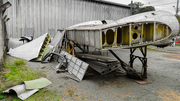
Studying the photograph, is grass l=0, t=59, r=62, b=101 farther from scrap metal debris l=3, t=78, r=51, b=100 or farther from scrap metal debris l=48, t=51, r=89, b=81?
scrap metal debris l=48, t=51, r=89, b=81

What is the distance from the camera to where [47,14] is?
19188 millimetres

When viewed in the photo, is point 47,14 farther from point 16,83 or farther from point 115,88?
point 115,88

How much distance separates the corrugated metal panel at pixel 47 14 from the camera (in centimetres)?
1742

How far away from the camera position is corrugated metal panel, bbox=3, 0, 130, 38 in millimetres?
17422

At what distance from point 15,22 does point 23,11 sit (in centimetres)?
189

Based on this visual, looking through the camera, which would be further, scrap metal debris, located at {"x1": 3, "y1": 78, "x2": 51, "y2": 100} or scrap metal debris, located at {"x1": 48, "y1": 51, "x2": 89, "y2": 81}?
scrap metal debris, located at {"x1": 48, "y1": 51, "x2": 89, "y2": 81}

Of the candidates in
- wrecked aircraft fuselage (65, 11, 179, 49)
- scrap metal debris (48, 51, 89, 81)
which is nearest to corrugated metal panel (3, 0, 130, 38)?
scrap metal debris (48, 51, 89, 81)

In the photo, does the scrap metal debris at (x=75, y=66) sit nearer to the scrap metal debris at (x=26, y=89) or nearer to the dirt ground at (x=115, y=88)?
the dirt ground at (x=115, y=88)

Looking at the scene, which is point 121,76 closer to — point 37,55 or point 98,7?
point 37,55

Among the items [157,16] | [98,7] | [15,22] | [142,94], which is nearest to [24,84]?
[142,94]

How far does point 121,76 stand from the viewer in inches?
356

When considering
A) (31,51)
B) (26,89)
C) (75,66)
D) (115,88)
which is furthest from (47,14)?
(115,88)

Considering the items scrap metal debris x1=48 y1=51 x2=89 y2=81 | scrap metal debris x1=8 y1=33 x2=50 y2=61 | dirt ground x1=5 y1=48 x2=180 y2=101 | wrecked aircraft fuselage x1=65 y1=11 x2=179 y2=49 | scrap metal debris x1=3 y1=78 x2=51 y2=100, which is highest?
wrecked aircraft fuselage x1=65 y1=11 x2=179 y2=49

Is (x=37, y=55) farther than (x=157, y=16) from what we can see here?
Yes
